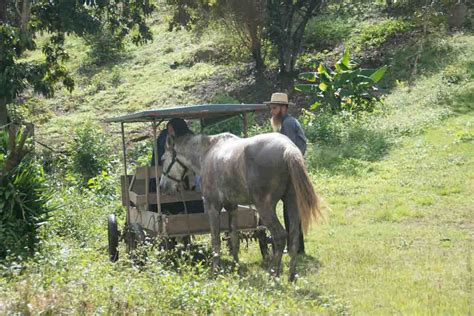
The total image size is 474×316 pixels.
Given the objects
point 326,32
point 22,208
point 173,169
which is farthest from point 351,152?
point 326,32

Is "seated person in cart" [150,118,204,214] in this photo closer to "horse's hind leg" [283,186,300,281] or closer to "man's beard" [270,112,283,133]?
"man's beard" [270,112,283,133]

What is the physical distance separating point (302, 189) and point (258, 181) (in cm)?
62

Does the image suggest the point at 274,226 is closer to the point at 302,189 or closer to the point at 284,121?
the point at 302,189

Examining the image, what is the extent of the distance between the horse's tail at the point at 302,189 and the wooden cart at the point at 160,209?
149 cm

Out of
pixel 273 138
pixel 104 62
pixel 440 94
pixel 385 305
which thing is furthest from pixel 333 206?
pixel 104 62

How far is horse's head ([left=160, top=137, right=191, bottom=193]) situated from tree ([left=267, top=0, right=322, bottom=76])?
53.3 ft

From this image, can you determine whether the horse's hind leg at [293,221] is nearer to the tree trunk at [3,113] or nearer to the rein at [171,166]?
the rein at [171,166]

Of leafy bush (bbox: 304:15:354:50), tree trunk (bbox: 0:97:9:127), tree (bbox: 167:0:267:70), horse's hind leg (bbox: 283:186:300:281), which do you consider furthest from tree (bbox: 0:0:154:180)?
leafy bush (bbox: 304:15:354:50)

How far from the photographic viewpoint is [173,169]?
1010 centimetres

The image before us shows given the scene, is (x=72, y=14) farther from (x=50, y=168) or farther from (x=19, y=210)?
(x=19, y=210)

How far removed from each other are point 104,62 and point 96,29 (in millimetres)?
16300

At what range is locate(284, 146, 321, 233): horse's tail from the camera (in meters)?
8.11

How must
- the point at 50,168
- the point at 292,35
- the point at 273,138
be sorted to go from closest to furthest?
the point at 273,138 → the point at 50,168 → the point at 292,35

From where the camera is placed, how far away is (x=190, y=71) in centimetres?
3111
